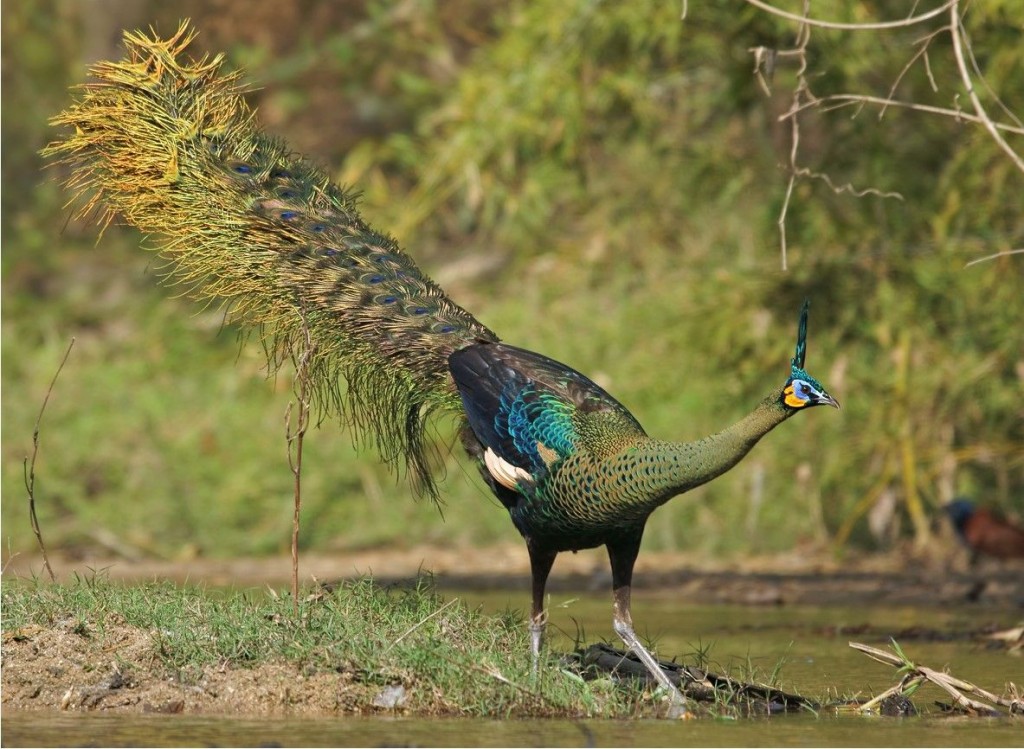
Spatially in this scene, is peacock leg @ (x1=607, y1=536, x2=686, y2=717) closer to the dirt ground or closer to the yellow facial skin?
the yellow facial skin

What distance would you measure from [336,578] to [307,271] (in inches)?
172

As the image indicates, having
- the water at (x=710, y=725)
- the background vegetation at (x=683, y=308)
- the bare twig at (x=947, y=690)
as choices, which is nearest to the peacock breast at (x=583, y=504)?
the water at (x=710, y=725)

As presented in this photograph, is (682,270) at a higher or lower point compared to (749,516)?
higher

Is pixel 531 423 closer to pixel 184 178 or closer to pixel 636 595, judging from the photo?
pixel 184 178

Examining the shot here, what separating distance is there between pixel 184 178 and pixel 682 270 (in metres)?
7.13

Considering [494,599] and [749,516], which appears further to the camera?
[749,516]

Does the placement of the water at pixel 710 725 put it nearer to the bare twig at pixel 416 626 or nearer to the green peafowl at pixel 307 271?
the bare twig at pixel 416 626

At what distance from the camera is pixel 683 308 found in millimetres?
13016

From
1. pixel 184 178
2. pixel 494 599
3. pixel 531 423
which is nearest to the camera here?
pixel 531 423

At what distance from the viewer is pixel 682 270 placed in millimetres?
13773

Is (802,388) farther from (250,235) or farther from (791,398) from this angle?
(250,235)

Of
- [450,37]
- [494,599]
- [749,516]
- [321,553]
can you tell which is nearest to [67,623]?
[494,599]

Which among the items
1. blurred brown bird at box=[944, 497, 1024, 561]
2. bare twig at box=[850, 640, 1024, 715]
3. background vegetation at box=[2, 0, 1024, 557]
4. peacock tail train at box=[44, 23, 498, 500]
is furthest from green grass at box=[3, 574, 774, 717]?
blurred brown bird at box=[944, 497, 1024, 561]

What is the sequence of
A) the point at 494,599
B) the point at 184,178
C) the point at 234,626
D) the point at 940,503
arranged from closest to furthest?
the point at 234,626 < the point at 184,178 < the point at 494,599 < the point at 940,503
